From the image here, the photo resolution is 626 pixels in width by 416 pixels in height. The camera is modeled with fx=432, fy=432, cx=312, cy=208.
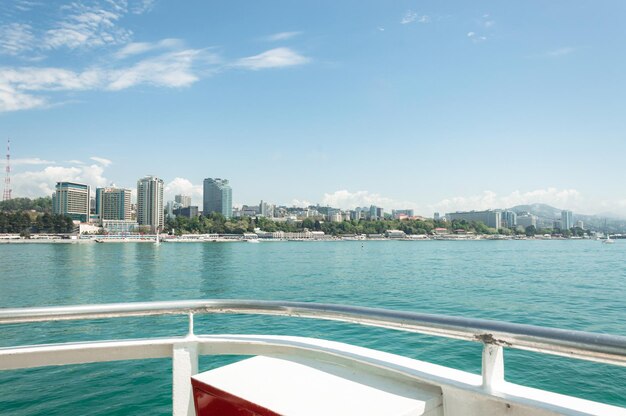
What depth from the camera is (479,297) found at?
1016 inches

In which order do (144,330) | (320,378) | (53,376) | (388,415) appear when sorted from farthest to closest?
(144,330), (53,376), (320,378), (388,415)

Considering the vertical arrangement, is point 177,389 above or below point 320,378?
below

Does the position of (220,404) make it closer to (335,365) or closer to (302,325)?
(335,365)

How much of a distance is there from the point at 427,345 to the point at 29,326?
15039 millimetres

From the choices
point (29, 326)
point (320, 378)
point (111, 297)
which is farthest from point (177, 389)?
point (111, 297)

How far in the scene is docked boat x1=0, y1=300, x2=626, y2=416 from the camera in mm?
1760

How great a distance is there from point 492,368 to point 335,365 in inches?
35.0

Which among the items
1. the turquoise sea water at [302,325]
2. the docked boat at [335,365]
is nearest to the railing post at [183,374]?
the docked boat at [335,365]

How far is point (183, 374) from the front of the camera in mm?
2719

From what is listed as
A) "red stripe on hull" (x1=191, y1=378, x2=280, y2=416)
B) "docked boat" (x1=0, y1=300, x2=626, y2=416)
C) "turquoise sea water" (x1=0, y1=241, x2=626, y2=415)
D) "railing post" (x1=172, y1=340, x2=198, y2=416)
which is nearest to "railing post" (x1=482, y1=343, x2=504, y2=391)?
"docked boat" (x1=0, y1=300, x2=626, y2=416)

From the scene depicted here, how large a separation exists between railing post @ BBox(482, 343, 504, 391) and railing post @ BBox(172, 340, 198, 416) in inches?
67.8

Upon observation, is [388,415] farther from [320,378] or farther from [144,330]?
[144,330]

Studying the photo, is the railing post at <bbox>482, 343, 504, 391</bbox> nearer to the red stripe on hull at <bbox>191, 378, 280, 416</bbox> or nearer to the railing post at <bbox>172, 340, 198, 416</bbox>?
the red stripe on hull at <bbox>191, 378, 280, 416</bbox>

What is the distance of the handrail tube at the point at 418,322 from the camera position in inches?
62.1
